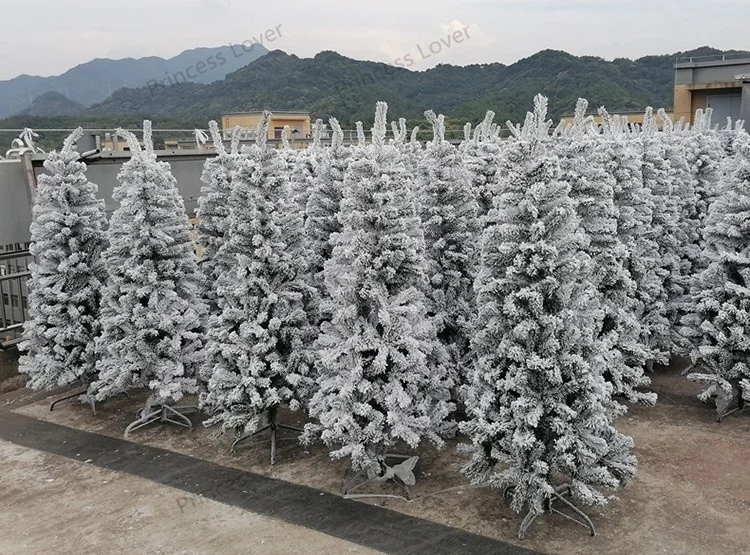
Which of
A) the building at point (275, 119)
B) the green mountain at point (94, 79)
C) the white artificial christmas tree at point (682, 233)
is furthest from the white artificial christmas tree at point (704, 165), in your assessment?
the green mountain at point (94, 79)

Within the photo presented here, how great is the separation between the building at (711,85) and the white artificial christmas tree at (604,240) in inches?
1039

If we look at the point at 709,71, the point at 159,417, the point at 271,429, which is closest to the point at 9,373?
the point at 159,417

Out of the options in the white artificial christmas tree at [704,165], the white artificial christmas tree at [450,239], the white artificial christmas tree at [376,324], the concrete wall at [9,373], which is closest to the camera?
the white artificial christmas tree at [376,324]

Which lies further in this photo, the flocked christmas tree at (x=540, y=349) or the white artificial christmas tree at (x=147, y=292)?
the white artificial christmas tree at (x=147, y=292)

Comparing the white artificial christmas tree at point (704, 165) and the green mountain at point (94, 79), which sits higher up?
the green mountain at point (94, 79)

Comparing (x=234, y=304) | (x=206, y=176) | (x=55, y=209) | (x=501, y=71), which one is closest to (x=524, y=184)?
(x=234, y=304)

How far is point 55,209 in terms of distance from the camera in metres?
11.7

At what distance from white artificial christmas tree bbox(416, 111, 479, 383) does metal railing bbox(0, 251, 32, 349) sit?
898 cm

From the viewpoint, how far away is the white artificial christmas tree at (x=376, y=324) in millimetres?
8711

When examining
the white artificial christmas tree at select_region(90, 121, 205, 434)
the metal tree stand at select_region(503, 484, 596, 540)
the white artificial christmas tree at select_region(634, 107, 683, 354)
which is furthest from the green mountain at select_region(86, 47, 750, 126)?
the metal tree stand at select_region(503, 484, 596, 540)

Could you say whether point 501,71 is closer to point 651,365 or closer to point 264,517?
point 651,365

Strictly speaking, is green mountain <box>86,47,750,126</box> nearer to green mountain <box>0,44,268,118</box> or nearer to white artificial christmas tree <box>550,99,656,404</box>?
green mountain <box>0,44,268,118</box>

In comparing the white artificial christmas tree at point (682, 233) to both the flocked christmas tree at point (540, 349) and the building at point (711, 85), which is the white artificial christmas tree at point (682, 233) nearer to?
the flocked christmas tree at point (540, 349)

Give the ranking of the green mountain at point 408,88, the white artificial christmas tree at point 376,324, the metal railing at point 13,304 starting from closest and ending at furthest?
1. the white artificial christmas tree at point 376,324
2. the metal railing at point 13,304
3. the green mountain at point 408,88
